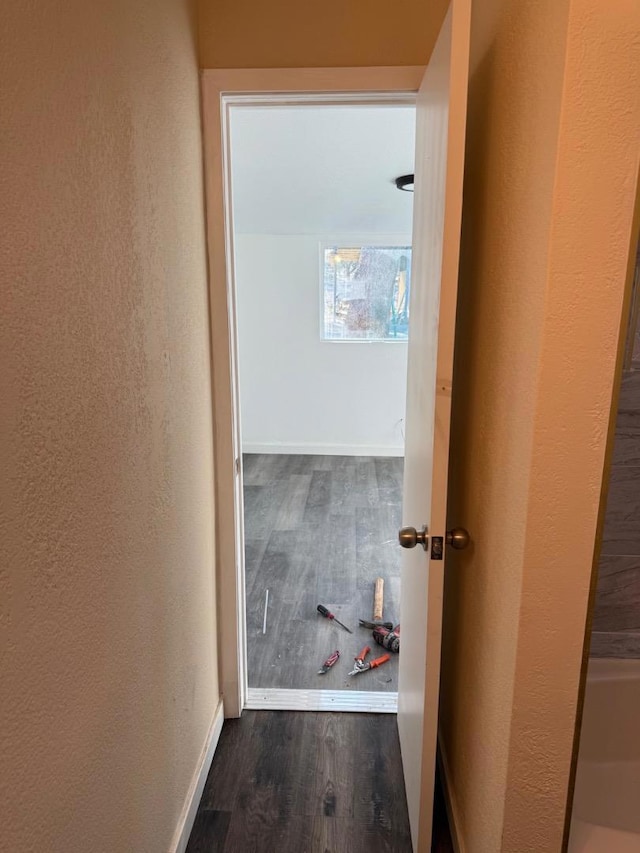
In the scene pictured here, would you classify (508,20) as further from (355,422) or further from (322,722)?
(355,422)

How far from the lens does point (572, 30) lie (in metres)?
0.79

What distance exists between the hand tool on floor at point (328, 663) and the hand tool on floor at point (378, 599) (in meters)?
0.35

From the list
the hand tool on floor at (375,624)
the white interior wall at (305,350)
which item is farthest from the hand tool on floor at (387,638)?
the white interior wall at (305,350)

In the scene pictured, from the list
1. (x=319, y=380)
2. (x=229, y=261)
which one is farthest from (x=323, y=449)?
(x=229, y=261)

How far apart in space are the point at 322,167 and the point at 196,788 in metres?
2.93

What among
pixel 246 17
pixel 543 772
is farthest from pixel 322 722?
pixel 246 17

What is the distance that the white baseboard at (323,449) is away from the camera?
5453 millimetres

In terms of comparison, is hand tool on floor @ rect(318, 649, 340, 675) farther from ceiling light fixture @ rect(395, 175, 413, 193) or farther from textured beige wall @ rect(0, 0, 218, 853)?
ceiling light fixture @ rect(395, 175, 413, 193)

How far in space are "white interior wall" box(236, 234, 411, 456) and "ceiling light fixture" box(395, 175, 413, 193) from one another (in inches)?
64.6

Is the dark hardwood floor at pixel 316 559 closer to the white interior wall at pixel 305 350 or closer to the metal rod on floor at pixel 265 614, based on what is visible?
the metal rod on floor at pixel 265 614

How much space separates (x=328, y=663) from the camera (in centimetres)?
228

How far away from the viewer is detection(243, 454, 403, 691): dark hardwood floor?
2.30 metres

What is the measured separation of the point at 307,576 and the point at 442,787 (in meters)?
1.51

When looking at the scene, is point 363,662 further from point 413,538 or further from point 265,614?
point 413,538
